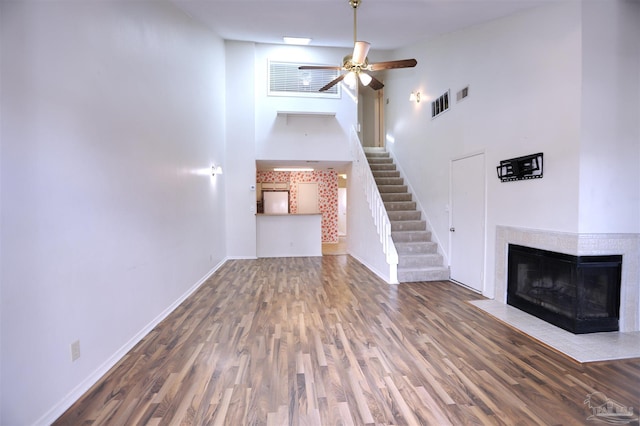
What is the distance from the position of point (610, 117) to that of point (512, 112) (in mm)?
929

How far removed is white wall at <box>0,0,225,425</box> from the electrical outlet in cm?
3

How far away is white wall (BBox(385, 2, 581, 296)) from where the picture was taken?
3049mm

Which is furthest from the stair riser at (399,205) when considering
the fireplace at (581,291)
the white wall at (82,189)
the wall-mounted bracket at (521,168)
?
the white wall at (82,189)

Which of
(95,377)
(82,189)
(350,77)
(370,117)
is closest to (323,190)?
(370,117)

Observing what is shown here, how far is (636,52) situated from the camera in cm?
301

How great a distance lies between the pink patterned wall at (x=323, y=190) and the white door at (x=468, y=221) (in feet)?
16.8

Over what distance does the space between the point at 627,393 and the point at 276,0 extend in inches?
214

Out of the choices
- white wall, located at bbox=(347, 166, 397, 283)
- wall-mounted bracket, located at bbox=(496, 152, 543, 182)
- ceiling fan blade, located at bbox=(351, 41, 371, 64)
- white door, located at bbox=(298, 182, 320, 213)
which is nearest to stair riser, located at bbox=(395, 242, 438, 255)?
white wall, located at bbox=(347, 166, 397, 283)

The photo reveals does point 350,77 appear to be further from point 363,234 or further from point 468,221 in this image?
point 363,234

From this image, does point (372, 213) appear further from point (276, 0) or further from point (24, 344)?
point (24, 344)

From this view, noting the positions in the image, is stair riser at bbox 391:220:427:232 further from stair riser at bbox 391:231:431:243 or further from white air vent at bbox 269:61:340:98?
white air vent at bbox 269:61:340:98

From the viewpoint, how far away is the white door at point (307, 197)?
383 inches

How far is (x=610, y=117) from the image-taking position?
2.96 m

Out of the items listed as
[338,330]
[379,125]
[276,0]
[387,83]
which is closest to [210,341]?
[338,330]
